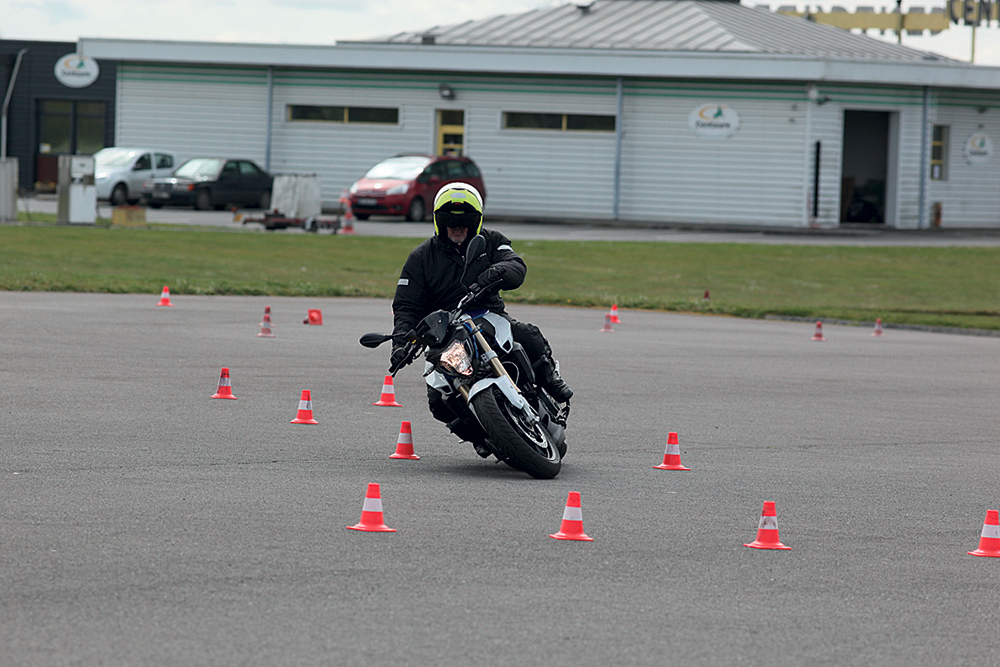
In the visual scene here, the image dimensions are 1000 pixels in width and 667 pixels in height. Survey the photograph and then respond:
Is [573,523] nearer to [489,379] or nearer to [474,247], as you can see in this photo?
[489,379]

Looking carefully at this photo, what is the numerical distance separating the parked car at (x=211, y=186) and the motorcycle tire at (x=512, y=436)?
33.9m

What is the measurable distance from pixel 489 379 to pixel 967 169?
39386mm

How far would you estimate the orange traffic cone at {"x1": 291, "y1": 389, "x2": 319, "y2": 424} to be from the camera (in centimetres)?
1001

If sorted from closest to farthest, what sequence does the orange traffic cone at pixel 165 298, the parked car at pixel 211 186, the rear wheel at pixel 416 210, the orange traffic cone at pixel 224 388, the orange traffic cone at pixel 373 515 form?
the orange traffic cone at pixel 373 515
the orange traffic cone at pixel 224 388
the orange traffic cone at pixel 165 298
the rear wheel at pixel 416 210
the parked car at pixel 211 186

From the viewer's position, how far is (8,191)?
31.6 m

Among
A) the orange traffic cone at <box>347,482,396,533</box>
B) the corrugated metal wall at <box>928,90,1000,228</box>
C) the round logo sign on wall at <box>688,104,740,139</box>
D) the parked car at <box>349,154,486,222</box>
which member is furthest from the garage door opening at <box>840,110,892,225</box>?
the orange traffic cone at <box>347,482,396,533</box>

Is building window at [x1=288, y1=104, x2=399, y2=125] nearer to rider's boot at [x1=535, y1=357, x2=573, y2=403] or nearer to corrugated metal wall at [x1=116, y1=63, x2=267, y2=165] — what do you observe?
corrugated metal wall at [x1=116, y1=63, x2=267, y2=165]

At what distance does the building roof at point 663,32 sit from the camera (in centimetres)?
4400

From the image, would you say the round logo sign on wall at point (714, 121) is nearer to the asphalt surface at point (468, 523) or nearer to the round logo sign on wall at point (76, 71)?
the round logo sign on wall at point (76, 71)

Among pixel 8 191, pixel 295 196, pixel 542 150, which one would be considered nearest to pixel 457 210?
pixel 8 191

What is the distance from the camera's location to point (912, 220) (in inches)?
1698

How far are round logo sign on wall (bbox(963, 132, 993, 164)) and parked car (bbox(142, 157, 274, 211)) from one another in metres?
21.4

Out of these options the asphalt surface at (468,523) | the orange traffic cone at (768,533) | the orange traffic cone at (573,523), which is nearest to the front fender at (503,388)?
the asphalt surface at (468,523)

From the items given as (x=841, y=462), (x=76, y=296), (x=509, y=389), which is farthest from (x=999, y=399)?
(x=76, y=296)
